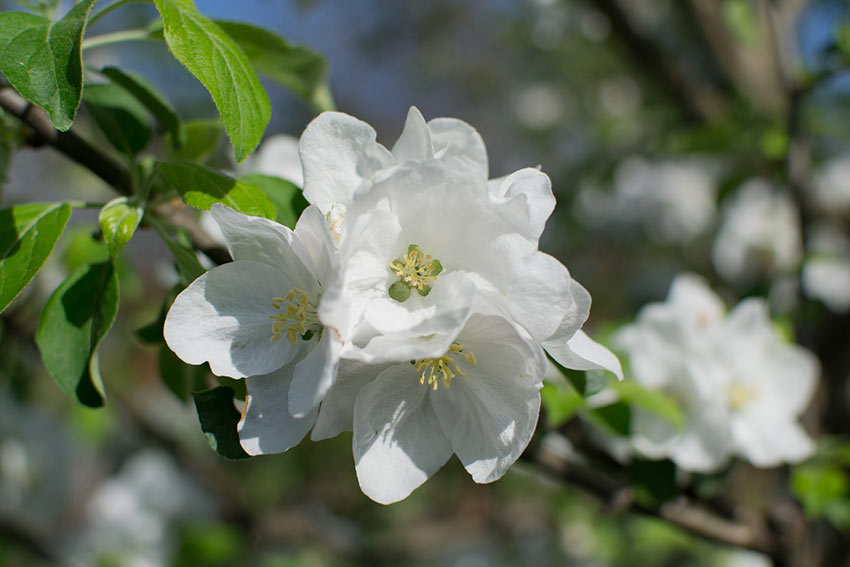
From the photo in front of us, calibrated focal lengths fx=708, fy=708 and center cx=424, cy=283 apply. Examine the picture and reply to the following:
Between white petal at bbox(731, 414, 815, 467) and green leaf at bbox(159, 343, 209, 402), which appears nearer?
green leaf at bbox(159, 343, 209, 402)

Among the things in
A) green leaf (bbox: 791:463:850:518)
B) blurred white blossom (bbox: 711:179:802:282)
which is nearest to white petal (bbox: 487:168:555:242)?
green leaf (bbox: 791:463:850:518)

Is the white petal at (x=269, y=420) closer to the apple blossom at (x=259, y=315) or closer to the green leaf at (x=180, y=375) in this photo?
the apple blossom at (x=259, y=315)

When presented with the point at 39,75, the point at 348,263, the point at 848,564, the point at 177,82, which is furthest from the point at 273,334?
the point at 177,82

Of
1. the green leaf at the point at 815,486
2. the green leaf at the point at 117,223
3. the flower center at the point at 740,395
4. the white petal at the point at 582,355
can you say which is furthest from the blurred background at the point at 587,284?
the green leaf at the point at 117,223

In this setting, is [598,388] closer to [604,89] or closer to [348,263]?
[348,263]

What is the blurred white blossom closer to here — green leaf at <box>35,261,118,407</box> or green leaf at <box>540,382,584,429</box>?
green leaf at <box>540,382,584,429</box>

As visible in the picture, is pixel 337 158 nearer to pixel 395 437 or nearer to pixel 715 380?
pixel 395 437
